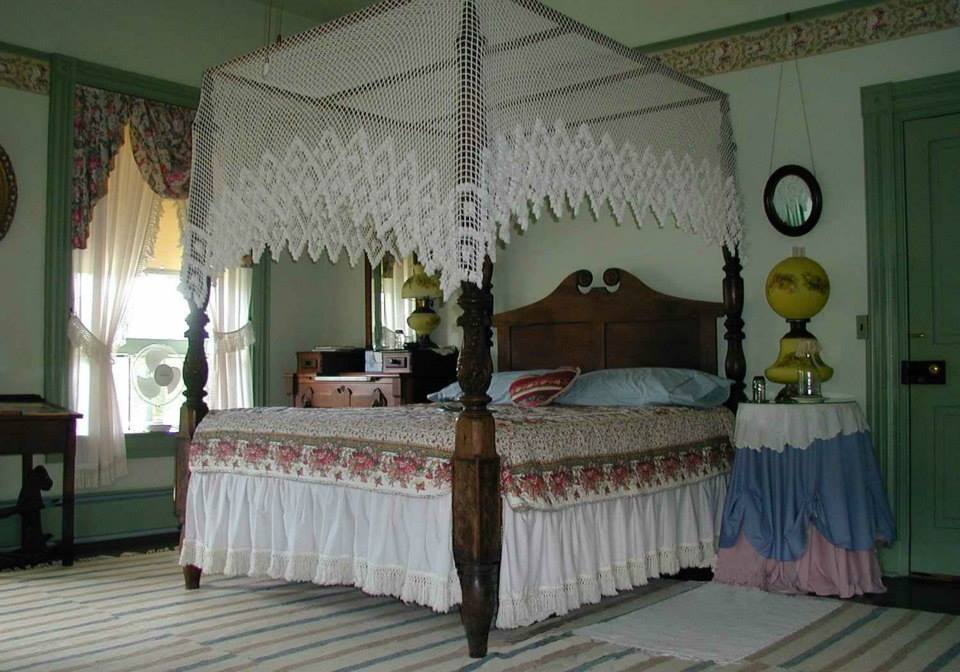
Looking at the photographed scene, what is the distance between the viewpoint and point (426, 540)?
329cm

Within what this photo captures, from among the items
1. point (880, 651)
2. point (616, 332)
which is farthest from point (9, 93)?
point (880, 651)

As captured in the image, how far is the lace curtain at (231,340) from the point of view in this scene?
19.7 ft

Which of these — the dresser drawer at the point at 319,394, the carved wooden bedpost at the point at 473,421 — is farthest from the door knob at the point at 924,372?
the dresser drawer at the point at 319,394

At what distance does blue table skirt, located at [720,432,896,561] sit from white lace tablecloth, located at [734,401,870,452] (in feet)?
0.10

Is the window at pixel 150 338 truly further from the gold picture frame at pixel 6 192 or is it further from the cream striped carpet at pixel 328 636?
the cream striped carpet at pixel 328 636

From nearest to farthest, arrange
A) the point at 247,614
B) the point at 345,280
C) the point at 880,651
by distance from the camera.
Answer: the point at 880,651 < the point at 247,614 < the point at 345,280

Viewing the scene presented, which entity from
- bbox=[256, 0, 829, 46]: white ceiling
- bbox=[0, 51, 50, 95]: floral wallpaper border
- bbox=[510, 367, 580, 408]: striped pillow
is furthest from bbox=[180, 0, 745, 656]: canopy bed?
bbox=[0, 51, 50, 95]: floral wallpaper border

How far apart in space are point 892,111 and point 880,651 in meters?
2.63

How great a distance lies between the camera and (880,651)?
3100mm

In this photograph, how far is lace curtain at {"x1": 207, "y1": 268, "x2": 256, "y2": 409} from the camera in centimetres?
600

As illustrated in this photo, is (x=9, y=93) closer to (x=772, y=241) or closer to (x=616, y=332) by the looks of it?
(x=616, y=332)

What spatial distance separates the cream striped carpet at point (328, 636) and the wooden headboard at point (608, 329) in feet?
4.53

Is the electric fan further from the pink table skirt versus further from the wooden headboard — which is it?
the pink table skirt

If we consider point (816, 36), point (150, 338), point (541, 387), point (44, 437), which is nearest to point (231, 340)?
point (150, 338)
